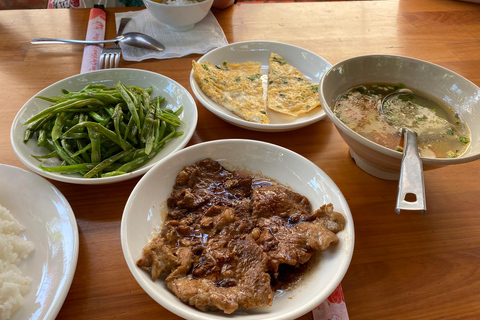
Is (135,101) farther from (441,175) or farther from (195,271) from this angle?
(441,175)

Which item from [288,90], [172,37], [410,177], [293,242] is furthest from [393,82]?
[172,37]

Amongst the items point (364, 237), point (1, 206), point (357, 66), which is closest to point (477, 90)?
point (357, 66)

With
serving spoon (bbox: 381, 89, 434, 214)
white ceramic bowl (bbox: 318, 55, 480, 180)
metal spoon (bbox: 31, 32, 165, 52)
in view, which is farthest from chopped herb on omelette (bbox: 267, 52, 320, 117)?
metal spoon (bbox: 31, 32, 165, 52)

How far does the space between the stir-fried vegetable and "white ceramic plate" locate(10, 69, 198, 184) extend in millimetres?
43

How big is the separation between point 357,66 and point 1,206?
2028 mm

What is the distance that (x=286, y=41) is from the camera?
3.10 m

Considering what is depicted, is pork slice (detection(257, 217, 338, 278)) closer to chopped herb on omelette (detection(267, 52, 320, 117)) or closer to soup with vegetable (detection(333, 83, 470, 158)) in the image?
soup with vegetable (detection(333, 83, 470, 158))

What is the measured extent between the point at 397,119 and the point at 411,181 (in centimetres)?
63

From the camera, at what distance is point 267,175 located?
5.71ft

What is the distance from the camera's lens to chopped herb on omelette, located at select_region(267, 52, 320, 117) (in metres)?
2.27

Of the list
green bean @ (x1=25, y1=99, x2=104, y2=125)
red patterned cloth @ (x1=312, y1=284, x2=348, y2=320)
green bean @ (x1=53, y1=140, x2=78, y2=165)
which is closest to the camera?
red patterned cloth @ (x1=312, y1=284, x2=348, y2=320)

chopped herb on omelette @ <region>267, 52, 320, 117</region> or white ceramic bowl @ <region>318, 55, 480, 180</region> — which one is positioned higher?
white ceramic bowl @ <region>318, 55, 480, 180</region>

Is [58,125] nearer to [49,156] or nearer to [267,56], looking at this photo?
[49,156]

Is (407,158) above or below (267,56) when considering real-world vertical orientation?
above
